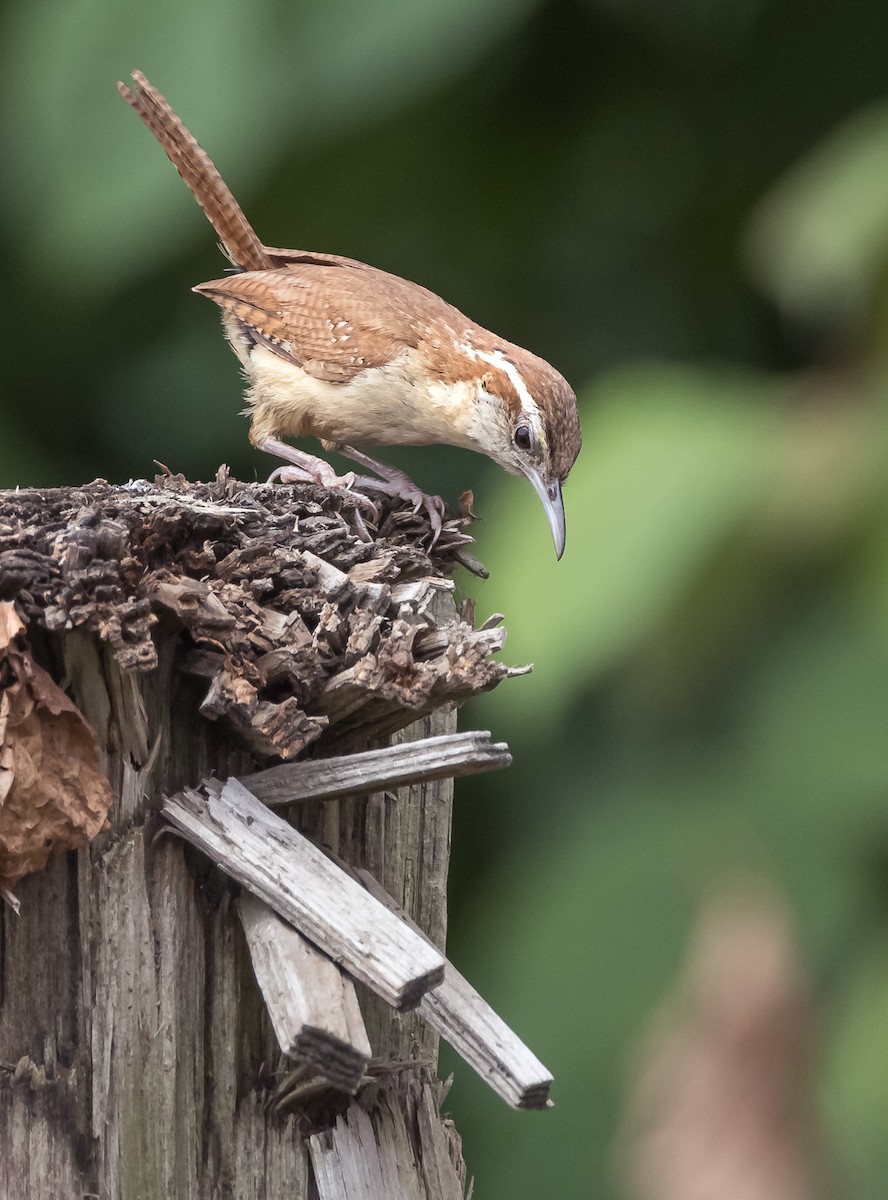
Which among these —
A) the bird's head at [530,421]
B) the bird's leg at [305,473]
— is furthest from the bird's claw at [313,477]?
the bird's head at [530,421]

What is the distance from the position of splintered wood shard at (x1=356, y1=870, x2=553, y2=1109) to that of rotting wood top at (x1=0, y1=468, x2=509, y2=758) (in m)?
0.25

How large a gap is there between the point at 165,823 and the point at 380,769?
0.24 meters

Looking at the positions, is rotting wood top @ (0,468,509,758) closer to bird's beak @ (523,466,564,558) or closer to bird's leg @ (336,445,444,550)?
bird's leg @ (336,445,444,550)

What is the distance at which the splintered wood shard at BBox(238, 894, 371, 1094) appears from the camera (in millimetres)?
1396

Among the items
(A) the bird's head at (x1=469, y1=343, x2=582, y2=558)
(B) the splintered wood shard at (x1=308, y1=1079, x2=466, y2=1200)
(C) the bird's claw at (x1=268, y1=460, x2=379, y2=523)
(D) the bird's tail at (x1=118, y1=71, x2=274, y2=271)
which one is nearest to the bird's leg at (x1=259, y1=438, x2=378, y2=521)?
(C) the bird's claw at (x1=268, y1=460, x2=379, y2=523)

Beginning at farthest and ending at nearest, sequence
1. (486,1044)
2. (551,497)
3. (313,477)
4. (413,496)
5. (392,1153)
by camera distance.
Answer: (551,497) → (313,477) → (413,496) → (392,1153) → (486,1044)

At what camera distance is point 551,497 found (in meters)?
2.99

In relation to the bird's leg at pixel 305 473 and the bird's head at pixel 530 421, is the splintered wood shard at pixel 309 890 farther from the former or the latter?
the bird's head at pixel 530 421

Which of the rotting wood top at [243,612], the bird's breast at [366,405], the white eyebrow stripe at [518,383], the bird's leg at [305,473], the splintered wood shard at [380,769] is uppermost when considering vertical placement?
the bird's breast at [366,405]

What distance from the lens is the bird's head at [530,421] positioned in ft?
9.69

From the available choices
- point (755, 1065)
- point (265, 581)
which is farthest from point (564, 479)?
point (265, 581)

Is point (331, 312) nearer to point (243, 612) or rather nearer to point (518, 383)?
point (518, 383)

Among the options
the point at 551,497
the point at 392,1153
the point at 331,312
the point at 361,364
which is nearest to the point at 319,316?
the point at 331,312

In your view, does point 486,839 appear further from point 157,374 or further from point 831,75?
point 831,75
